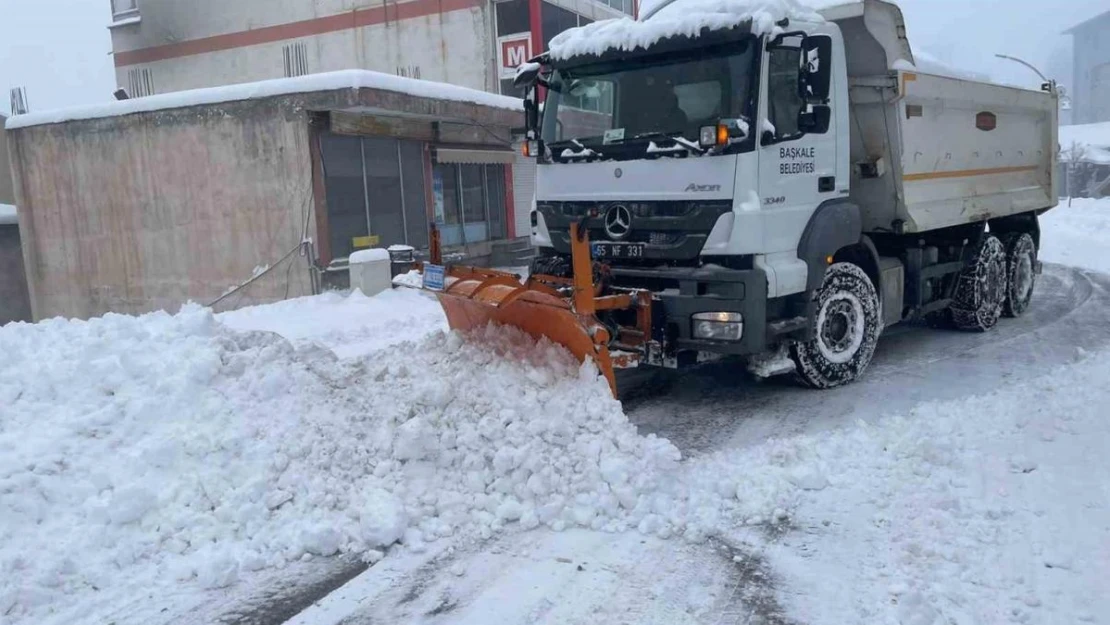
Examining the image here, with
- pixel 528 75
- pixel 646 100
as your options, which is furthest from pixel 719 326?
pixel 528 75

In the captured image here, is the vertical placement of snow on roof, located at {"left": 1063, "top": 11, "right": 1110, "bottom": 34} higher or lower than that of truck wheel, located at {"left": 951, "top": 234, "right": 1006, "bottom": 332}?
higher

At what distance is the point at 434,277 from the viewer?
272 inches

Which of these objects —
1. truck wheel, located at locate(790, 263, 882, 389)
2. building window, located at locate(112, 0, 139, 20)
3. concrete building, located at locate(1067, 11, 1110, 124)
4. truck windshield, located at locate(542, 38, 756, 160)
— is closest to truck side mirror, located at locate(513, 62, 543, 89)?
truck windshield, located at locate(542, 38, 756, 160)

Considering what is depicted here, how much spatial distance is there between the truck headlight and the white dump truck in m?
0.01

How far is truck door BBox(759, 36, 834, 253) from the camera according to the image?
21.1 feet

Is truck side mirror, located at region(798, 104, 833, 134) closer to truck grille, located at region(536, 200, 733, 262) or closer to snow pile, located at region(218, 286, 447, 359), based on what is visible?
truck grille, located at region(536, 200, 733, 262)

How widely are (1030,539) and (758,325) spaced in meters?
2.54

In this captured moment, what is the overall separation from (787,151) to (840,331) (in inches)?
72.3

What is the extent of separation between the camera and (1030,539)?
14.1 feet

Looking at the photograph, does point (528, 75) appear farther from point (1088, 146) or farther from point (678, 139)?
point (1088, 146)

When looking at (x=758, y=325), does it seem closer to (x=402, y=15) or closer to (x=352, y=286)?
(x=352, y=286)

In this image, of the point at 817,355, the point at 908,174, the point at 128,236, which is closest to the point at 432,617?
the point at 817,355

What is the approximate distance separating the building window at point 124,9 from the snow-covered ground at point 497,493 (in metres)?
28.9

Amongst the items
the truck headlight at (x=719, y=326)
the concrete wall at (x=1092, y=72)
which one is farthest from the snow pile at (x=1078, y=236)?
the concrete wall at (x=1092, y=72)
